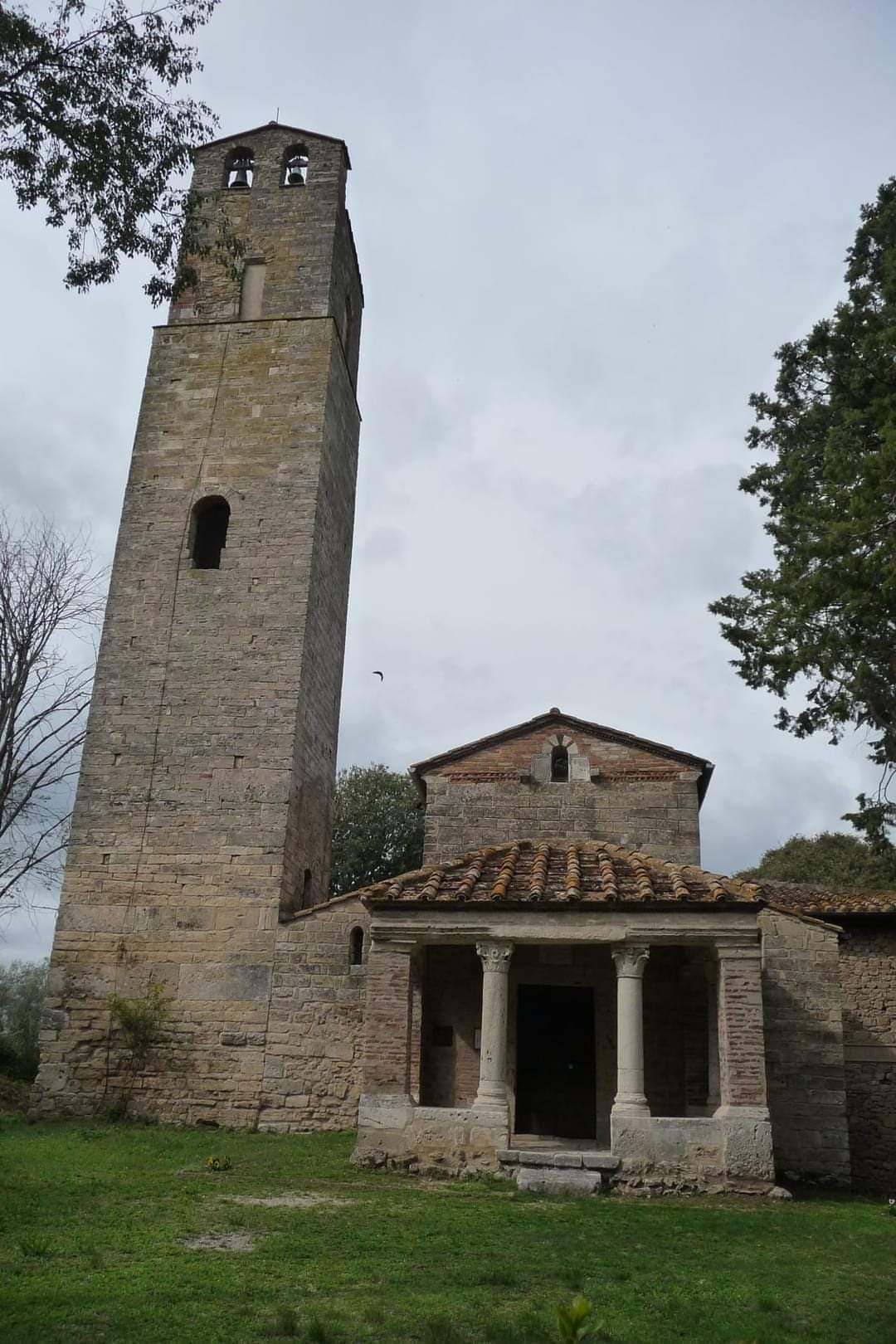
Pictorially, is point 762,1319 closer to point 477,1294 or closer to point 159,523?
point 477,1294

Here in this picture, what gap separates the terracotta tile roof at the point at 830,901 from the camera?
16.2 meters

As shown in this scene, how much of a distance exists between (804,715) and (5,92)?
526 inches

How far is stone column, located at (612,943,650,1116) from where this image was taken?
11625 mm

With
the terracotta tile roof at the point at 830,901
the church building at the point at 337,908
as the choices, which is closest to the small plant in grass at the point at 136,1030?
the church building at the point at 337,908

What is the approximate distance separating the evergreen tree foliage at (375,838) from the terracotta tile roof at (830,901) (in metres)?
14.6

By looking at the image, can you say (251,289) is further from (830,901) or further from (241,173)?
(830,901)

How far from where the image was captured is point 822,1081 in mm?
13828

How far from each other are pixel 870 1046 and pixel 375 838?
17.6 m

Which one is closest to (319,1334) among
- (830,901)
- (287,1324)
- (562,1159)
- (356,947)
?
(287,1324)

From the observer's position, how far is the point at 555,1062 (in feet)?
48.2

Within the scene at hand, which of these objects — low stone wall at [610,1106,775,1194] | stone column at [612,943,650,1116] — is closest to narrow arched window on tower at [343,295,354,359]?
stone column at [612,943,650,1116]

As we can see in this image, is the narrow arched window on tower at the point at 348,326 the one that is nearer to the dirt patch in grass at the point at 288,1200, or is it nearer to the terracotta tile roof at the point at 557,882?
the terracotta tile roof at the point at 557,882

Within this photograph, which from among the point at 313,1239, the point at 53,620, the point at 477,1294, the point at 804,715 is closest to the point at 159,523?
the point at 53,620

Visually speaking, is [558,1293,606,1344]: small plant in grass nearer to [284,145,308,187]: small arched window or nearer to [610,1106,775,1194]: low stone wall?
[610,1106,775,1194]: low stone wall
